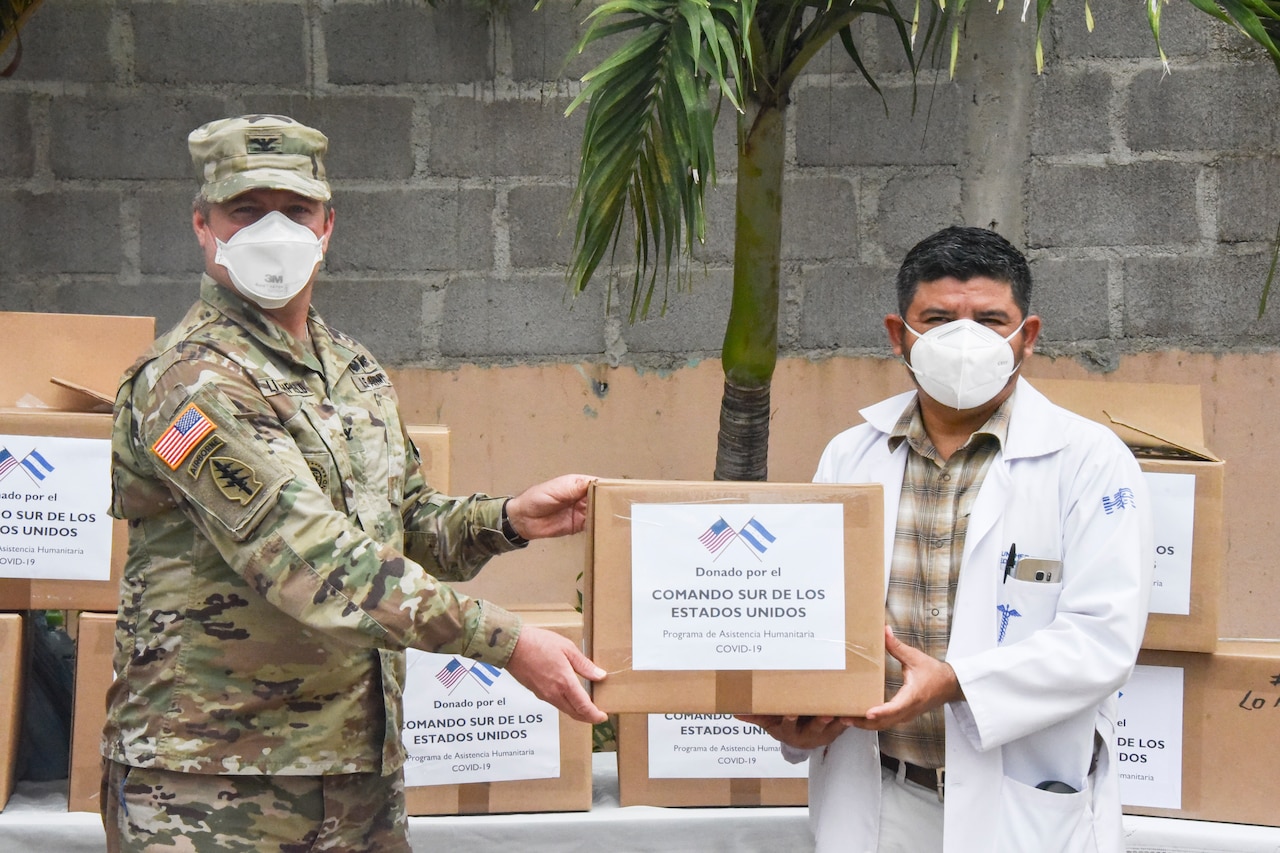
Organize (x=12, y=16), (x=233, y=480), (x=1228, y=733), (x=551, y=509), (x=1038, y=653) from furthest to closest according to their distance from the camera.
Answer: (x=12, y=16), (x=1228, y=733), (x=551, y=509), (x=1038, y=653), (x=233, y=480)

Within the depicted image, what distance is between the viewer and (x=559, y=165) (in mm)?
3070

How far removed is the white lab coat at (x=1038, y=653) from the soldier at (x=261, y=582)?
20.8 inches

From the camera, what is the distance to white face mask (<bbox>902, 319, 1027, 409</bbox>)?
179 cm

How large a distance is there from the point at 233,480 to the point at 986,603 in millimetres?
1055

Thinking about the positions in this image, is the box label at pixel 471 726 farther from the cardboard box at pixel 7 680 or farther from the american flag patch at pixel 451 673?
the cardboard box at pixel 7 680

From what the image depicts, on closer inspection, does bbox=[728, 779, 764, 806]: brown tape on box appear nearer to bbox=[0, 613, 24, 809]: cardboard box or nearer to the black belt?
the black belt

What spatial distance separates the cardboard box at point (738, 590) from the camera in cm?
158

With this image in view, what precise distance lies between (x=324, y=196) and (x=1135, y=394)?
1551 mm

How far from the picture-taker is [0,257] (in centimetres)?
308

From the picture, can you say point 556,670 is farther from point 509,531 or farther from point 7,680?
point 7,680

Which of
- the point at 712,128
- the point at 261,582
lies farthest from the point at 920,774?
the point at 712,128

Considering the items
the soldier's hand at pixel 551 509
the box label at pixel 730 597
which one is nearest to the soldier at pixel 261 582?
the box label at pixel 730 597

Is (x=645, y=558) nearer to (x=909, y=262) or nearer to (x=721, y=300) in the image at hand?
(x=909, y=262)

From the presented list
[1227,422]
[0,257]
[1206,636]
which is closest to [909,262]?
[1206,636]
